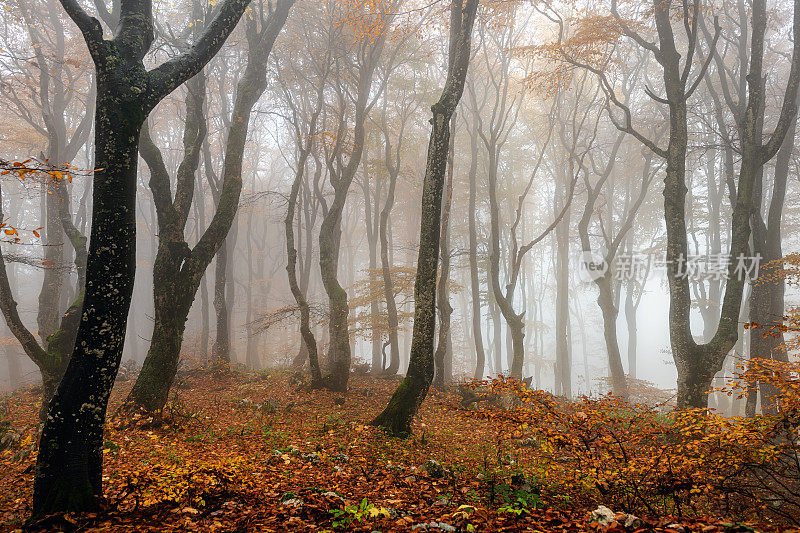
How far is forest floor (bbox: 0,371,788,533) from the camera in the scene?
11.3 ft

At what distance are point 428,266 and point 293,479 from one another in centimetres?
410

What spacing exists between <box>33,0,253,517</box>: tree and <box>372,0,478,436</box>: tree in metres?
4.34

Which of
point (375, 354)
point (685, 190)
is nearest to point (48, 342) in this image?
point (375, 354)

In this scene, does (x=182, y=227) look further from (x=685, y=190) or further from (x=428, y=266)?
(x=685, y=190)

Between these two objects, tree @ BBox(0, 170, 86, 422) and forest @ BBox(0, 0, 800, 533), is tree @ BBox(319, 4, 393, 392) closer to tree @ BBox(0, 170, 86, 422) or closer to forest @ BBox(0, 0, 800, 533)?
forest @ BBox(0, 0, 800, 533)

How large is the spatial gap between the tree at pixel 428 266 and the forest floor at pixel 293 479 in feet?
1.71

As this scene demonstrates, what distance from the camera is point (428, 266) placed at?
7.16 m

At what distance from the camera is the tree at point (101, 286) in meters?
3.57

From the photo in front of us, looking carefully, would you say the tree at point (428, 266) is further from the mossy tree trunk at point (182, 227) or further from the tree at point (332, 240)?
the mossy tree trunk at point (182, 227)

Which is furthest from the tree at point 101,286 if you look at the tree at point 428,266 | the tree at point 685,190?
the tree at point 685,190

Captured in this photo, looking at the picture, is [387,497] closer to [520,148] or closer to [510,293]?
[510,293]

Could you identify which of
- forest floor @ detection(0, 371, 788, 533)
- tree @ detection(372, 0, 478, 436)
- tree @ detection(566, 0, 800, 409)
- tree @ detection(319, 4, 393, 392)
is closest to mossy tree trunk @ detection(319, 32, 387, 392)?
tree @ detection(319, 4, 393, 392)

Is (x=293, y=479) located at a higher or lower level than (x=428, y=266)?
lower

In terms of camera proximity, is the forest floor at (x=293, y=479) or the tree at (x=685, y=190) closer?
the forest floor at (x=293, y=479)
